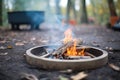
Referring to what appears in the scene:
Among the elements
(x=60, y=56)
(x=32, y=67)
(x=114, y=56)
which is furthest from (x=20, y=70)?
(x=114, y=56)

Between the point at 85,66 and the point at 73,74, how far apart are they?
33 cm

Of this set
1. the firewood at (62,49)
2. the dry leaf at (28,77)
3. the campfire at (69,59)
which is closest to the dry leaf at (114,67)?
the campfire at (69,59)

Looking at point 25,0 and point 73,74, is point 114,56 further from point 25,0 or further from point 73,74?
point 25,0

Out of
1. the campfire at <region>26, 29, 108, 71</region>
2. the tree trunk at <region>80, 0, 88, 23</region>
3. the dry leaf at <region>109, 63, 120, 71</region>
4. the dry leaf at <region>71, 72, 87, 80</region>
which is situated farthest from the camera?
the tree trunk at <region>80, 0, 88, 23</region>

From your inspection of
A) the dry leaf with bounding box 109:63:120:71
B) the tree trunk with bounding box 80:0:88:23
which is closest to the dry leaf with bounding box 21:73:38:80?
the dry leaf with bounding box 109:63:120:71

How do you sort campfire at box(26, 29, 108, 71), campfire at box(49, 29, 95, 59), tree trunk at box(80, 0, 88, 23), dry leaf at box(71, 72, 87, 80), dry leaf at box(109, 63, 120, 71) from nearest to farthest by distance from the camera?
dry leaf at box(71, 72, 87, 80)
campfire at box(26, 29, 108, 71)
dry leaf at box(109, 63, 120, 71)
campfire at box(49, 29, 95, 59)
tree trunk at box(80, 0, 88, 23)

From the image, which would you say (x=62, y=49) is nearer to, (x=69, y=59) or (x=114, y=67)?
(x=69, y=59)

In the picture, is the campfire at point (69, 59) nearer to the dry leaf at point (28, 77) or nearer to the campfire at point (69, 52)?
the campfire at point (69, 52)

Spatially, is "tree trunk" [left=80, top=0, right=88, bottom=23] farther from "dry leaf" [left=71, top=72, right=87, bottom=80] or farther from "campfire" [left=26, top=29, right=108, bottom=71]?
"dry leaf" [left=71, top=72, right=87, bottom=80]

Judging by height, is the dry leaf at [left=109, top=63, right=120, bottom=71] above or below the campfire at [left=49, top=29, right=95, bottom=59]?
below

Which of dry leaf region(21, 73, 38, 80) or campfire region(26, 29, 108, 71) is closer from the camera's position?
dry leaf region(21, 73, 38, 80)

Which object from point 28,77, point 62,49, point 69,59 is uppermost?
point 62,49

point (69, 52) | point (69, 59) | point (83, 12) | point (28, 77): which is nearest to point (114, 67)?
point (69, 59)

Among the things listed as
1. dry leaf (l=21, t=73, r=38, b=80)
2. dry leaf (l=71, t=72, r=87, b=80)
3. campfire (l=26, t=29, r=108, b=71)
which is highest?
campfire (l=26, t=29, r=108, b=71)
